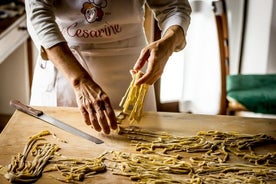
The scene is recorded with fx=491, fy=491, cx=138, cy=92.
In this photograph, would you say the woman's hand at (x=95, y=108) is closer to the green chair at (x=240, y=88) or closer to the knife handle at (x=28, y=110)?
the knife handle at (x=28, y=110)

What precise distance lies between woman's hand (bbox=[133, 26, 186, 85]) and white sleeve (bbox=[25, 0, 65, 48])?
0.25 m

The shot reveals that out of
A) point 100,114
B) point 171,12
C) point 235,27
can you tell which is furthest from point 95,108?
point 235,27

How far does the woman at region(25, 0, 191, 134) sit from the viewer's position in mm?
1429

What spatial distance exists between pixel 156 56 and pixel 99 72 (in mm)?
308

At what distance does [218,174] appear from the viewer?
125 cm

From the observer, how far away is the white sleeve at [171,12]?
163 cm

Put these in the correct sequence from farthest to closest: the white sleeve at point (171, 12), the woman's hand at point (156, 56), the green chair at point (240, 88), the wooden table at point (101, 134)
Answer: the green chair at point (240, 88) → the white sleeve at point (171, 12) → the woman's hand at point (156, 56) → the wooden table at point (101, 134)

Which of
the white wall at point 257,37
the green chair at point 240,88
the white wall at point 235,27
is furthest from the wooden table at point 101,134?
the white wall at point 235,27

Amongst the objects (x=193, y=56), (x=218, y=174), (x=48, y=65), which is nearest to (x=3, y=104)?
(x=193, y=56)

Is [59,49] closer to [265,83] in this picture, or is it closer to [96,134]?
[96,134]

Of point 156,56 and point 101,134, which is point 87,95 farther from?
point 156,56

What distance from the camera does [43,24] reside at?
4.89 feet

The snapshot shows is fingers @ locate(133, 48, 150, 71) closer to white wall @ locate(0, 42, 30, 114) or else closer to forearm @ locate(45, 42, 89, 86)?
forearm @ locate(45, 42, 89, 86)

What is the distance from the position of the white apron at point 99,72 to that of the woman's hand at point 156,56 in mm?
200
